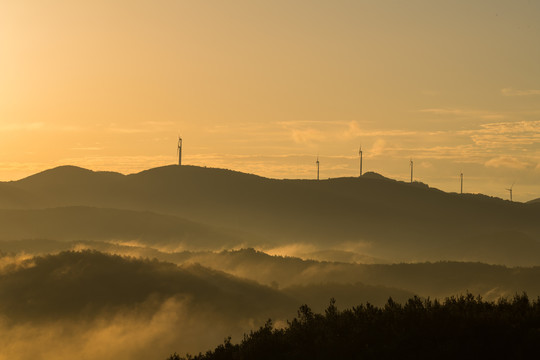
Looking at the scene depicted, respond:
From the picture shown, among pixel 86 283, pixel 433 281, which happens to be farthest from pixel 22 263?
pixel 433 281

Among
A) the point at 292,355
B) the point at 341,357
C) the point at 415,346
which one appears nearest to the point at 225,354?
the point at 292,355

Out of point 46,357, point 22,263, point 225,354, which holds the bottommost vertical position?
point 46,357

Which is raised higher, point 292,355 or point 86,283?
point 292,355

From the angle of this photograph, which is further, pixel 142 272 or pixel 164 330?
pixel 142 272

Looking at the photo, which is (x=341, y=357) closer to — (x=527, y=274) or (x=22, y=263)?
(x=22, y=263)

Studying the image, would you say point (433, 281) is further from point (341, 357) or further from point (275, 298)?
point (341, 357)

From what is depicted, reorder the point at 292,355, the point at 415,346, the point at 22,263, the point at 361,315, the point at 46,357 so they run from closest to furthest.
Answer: the point at 415,346, the point at 292,355, the point at 361,315, the point at 46,357, the point at 22,263

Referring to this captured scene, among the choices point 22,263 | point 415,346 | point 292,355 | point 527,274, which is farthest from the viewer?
point 527,274
